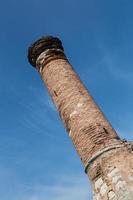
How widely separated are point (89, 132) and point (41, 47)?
3613 mm

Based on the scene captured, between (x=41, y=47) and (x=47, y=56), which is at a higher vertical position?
(x=41, y=47)

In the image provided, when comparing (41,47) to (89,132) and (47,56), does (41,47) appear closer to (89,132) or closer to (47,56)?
(47,56)

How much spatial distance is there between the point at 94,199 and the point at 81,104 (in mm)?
2239

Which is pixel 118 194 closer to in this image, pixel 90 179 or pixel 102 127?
pixel 90 179

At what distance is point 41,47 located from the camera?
31.0 feet

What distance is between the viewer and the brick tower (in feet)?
20.0

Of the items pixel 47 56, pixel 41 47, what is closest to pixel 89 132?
pixel 47 56

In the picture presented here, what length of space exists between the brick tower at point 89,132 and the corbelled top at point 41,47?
0.06 meters

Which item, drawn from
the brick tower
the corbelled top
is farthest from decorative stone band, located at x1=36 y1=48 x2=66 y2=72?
the corbelled top

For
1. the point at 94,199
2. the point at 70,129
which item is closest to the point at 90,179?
the point at 94,199

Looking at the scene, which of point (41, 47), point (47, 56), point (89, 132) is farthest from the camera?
point (41, 47)

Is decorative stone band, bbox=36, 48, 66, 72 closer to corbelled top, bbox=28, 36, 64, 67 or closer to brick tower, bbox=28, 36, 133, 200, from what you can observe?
brick tower, bbox=28, 36, 133, 200

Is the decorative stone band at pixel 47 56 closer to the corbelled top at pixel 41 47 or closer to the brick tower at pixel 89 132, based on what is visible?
the brick tower at pixel 89 132

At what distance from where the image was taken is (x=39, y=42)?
9547 millimetres
